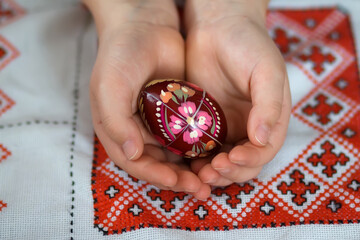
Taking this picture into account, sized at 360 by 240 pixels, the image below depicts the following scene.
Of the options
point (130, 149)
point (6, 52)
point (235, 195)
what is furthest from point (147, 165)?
point (6, 52)

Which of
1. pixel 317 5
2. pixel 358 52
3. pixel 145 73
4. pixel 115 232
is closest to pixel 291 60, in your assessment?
pixel 358 52

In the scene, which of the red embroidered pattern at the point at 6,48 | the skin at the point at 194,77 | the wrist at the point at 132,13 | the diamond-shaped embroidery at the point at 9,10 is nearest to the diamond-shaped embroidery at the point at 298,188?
the skin at the point at 194,77

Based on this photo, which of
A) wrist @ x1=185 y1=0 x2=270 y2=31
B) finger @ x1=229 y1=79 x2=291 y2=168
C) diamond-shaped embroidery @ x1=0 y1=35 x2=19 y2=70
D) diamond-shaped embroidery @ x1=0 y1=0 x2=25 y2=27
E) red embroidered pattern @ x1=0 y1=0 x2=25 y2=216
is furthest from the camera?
diamond-shaped embroidery @ x1=0 y1=0 x2=25 y2=27

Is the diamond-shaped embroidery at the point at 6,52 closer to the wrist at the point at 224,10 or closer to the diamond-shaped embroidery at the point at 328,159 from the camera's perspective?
the wrist at the point at 224,10

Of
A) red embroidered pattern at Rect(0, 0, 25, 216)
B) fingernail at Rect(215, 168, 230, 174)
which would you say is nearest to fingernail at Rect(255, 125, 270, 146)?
fingernail at Rect(215, 168, 230, 174)

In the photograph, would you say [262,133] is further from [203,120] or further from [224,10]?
[224,10]

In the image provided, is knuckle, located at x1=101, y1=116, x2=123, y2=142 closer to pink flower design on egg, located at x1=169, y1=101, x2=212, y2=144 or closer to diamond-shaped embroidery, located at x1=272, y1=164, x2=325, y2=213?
pink flower design on egg, located at x1=169, y1=101, x2=212, y2=144
